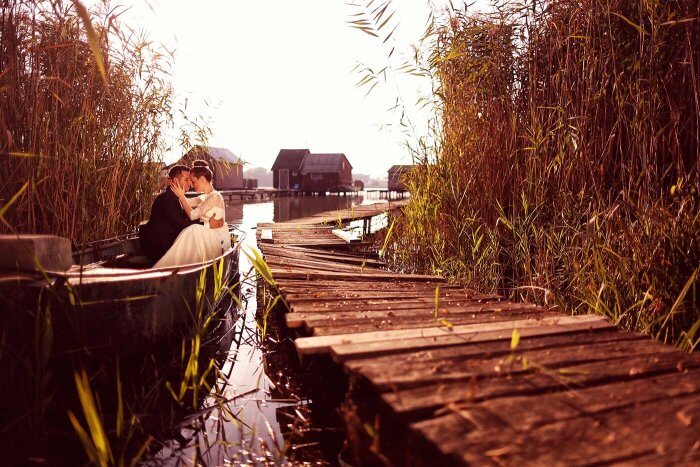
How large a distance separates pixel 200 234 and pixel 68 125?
1.42 m

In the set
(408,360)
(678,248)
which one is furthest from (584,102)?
(408,360)

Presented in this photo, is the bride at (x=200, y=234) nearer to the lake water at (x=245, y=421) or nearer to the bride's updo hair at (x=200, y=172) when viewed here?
the bride's updo hair at (x=200, y=172)

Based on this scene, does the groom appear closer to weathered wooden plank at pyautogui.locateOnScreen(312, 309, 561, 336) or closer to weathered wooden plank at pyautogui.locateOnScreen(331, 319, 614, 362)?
weathered wooden plank at pyautogui.locateOnScreen(312, 309, 561, 336)

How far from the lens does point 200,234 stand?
15.2 feet

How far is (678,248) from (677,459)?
1738mm

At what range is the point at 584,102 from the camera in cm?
356

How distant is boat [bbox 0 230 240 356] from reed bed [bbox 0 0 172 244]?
17.8 inches

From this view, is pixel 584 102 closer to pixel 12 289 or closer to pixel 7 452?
pixel 12 289

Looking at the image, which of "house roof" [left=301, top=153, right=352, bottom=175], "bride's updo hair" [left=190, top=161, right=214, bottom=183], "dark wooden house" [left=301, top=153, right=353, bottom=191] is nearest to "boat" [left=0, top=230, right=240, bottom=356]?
"bride's updo hair" [left=190, top=161, right=214, bottom=183]

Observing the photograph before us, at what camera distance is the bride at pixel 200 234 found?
178 inches

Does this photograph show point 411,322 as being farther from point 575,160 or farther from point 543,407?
point 575,160

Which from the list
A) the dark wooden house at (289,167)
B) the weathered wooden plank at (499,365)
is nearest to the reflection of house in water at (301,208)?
the weathered wooden plank at (499,365)

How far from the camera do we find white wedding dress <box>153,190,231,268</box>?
14.8ft

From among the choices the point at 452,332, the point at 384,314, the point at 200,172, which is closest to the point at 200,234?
the point at 200,172
